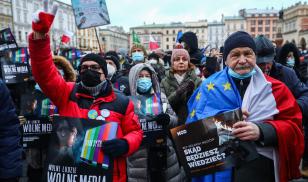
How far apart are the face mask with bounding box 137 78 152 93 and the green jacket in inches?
20.4

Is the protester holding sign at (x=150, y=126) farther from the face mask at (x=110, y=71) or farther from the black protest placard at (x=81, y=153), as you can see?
the face mask at (x=110, y=71)

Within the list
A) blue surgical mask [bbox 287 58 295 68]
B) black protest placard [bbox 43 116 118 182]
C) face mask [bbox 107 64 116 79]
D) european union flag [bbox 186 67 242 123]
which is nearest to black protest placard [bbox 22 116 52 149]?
black protest placard [bbox 43 116 118 182]

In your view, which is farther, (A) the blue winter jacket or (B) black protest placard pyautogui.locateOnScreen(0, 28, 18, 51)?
(B) black protest placard pyautogui.locateOnScreen(0, 28, 18, 51)

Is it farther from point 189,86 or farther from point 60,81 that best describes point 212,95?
point 189,86

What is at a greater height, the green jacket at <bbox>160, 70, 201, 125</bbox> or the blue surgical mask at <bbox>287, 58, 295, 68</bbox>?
A: the blue surgical mask at <bbox>287, 58, 295, 68</bbox>

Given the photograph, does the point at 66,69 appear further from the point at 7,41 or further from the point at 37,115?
the point at 7,41

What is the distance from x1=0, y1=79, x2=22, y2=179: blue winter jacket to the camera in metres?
2.85

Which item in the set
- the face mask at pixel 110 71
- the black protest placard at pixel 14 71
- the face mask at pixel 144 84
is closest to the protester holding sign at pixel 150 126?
the face mask at pixel 144 84

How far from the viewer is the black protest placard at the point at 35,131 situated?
407 centimetres

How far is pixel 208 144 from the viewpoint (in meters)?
2.37

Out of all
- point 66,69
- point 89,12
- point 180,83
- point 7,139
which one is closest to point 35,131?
point 66,69

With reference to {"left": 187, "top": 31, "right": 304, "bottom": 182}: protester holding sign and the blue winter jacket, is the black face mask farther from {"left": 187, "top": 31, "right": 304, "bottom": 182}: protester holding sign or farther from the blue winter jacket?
{"left": 187, "top": 31, "right": 304, "bottom": 182}: protester holding sign

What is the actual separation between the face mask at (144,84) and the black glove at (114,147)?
1.52 metres

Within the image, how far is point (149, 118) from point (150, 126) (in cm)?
9
